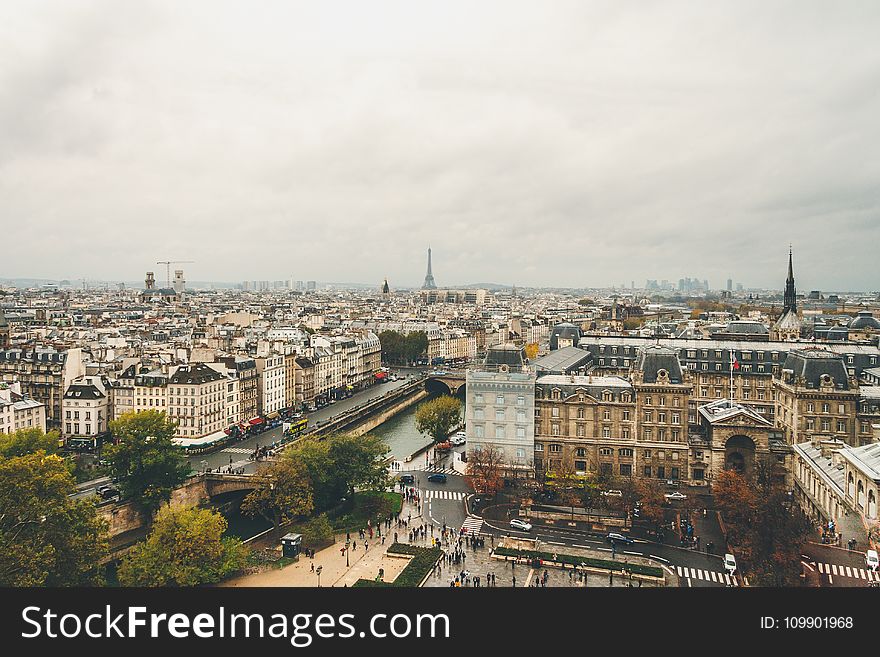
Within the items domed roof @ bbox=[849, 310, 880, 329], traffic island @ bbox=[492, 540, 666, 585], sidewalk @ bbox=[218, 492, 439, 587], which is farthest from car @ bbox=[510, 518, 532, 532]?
domed roof @ bbox=[849, 310, 880, 329]

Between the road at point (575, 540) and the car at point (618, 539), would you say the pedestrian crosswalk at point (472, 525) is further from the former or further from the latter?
the car at point (618, 539)

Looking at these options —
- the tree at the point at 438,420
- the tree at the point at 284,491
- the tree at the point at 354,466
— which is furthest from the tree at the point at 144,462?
the tree at the point at 438,420

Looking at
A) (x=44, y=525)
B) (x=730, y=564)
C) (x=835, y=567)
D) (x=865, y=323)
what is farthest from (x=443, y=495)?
(x=865, y=323)

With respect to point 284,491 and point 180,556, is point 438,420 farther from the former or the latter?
point 180,556

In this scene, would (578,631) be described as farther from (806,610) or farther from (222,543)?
(222,543)

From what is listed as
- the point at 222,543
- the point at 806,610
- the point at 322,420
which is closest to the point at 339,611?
the point at 806,610

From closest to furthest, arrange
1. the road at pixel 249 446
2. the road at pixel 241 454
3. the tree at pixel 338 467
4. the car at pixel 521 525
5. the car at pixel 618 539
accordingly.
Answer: the car at pixel 618 539, the car at pixel 521 525, the tree at pixel 338 467, the road at pixel 241 454, the road at pixel 249 446
